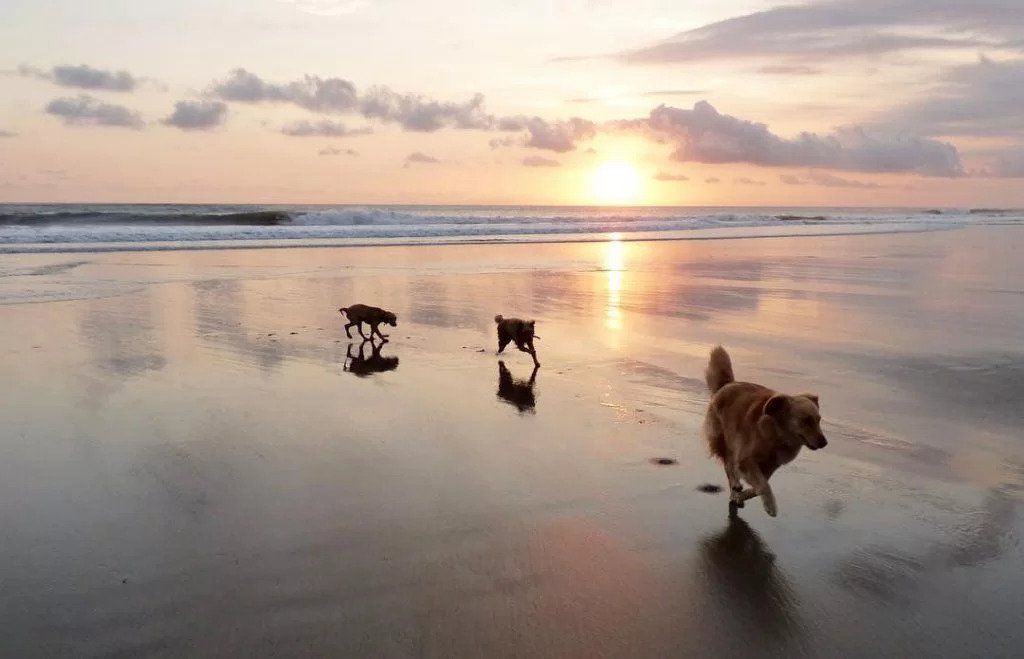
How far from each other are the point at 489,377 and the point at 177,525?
13.8 feet

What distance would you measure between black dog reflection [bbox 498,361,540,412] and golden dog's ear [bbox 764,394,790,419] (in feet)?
9.14

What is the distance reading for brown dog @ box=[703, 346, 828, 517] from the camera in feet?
14.5

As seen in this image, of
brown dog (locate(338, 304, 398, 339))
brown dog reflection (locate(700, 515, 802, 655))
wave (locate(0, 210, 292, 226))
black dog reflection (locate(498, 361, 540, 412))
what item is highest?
wave (locate(0, 210, 292, 226))

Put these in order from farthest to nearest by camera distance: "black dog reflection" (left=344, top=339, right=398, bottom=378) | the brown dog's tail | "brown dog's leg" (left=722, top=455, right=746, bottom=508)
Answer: "black dog reflection" (left=344, top=339, right=398, bottom=378)
the brown dog's tail
"brown dog's leg" (left=722, top=455, right=746, bottom=508)

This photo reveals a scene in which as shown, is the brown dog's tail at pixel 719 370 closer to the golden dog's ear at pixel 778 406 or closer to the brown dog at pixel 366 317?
the golden dog's ear at pixel 778 406

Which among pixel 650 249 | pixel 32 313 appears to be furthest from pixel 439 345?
pixel 650 249

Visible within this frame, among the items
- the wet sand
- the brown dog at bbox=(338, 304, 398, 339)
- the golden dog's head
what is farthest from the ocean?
the golden dog's head

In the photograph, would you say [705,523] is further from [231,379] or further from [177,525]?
[231,379]

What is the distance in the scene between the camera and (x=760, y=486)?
4488 millimetres

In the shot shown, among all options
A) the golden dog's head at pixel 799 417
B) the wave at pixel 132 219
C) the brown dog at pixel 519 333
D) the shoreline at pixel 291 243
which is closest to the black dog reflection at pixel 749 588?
the golden dog's head at pixel 799 417

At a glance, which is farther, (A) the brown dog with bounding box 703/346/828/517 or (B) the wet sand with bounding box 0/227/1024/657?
(A) the brown dog with bounding box 703/346/828/517

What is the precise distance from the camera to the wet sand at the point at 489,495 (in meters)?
3.48

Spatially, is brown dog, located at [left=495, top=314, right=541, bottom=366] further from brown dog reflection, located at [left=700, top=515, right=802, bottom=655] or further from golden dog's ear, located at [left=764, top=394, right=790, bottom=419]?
brown dog reflection, located at [left=700, top=515, right=802, bottom=655]

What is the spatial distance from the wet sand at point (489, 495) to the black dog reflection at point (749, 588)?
0.01 meters
